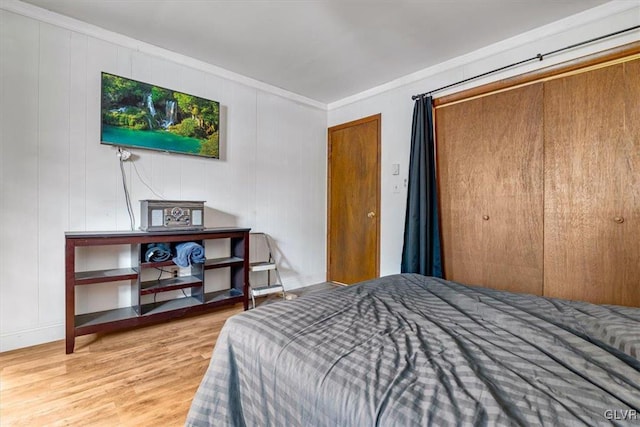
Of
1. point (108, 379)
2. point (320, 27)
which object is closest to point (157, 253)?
point (108, 379)

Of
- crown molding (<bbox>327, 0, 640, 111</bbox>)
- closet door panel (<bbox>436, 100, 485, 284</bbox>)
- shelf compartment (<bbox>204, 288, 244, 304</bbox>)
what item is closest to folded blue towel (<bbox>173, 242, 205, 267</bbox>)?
shelf compartment (<bbox>204, 288, 244, 304</bbox>)

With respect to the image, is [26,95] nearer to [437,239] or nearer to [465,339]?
[465,339]

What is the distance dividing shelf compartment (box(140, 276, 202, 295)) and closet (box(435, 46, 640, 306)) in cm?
241

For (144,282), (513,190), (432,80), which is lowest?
(144,282)

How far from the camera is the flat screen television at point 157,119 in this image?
7.87 feet

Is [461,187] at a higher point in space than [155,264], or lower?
higher

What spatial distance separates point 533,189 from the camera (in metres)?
2.34

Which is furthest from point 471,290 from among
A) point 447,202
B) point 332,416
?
point 447,202

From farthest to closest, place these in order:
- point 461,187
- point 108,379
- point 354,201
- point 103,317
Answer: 1. point 354,201
2. point 461,187
3. point 103,317
4. point 108,379

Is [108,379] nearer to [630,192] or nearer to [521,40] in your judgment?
[630,192]

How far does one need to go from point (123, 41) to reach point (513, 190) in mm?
3572

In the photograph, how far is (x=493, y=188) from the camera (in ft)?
8.39

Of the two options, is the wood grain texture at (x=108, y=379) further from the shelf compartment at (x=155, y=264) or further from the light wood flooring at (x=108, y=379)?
the shelf compartment at (x=155, y=264)

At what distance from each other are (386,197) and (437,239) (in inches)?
33.1
